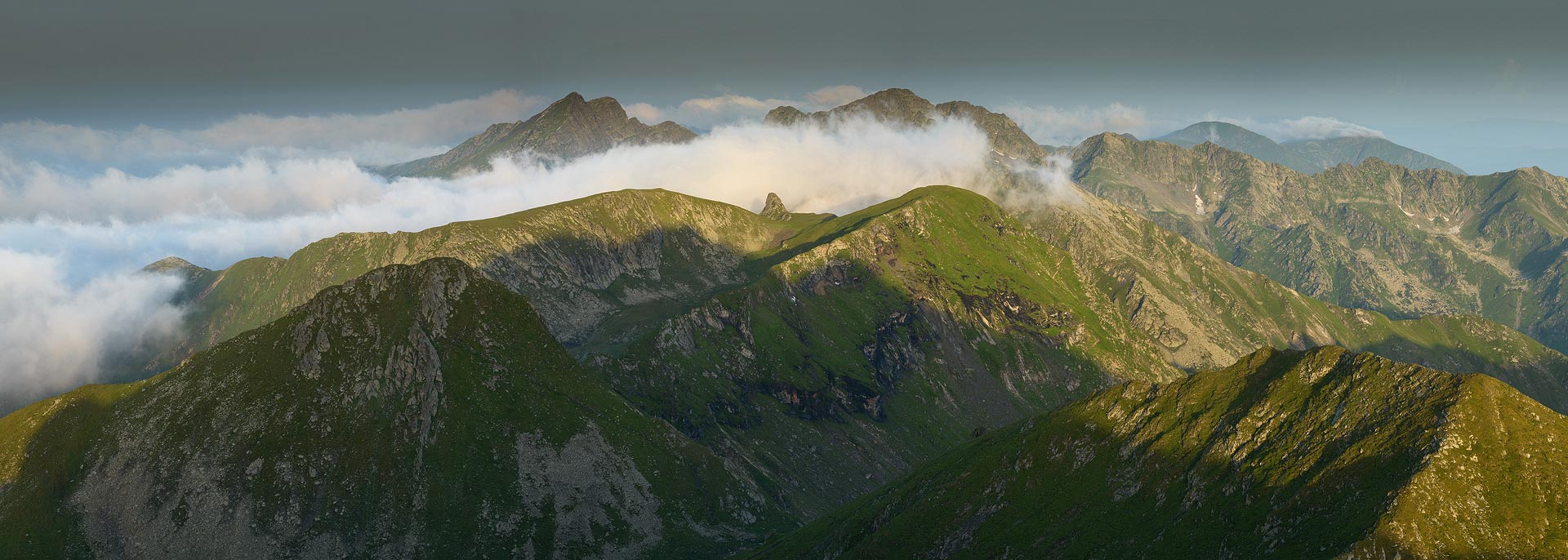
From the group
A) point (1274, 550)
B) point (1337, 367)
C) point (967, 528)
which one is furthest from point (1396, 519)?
point (967, 528)

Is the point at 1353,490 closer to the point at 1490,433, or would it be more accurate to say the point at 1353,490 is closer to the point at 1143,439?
the point at 1490,433

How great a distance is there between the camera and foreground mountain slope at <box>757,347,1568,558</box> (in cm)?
12194

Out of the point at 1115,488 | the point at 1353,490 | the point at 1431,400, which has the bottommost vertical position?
the point at 1115,488

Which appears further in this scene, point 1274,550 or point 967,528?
point 967,528

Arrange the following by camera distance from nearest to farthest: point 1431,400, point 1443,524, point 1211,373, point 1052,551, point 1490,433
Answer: point 1443,524 < point 1490,433 < point 1431,400 < point 1052,551 < point 1211,373

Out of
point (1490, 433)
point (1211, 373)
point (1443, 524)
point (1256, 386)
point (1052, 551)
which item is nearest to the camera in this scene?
point (1443, 524)

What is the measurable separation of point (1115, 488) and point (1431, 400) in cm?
5448

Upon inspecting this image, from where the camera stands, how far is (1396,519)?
121 m

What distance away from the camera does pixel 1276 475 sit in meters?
147

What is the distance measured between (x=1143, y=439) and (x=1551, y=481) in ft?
213

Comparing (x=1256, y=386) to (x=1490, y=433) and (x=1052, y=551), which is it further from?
(x=1052, y=551)

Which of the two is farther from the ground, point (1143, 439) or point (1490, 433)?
point (1490, 433)

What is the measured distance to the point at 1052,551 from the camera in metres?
160

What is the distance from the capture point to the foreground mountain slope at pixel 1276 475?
122 metres
